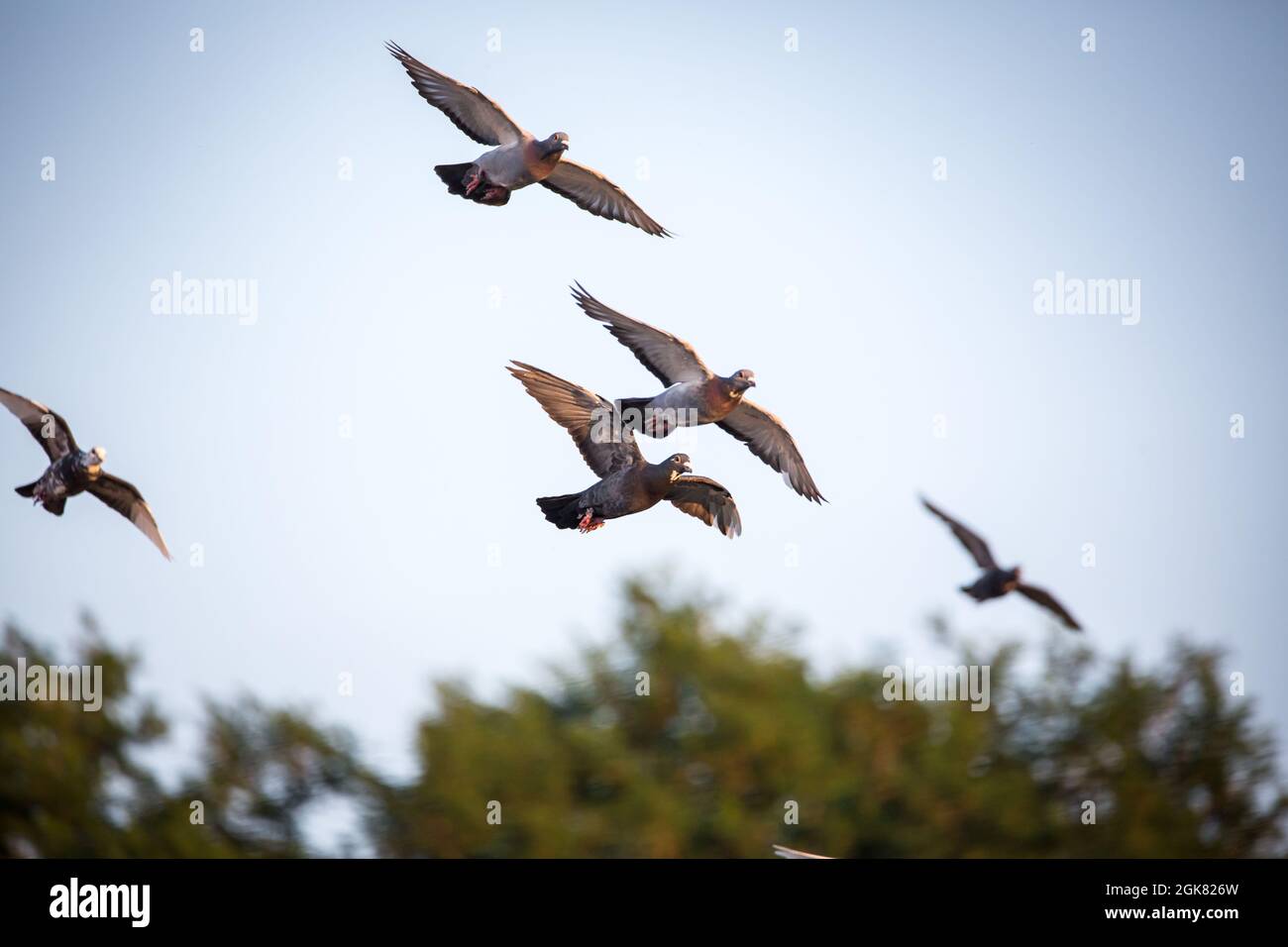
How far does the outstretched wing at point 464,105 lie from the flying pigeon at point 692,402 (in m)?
1.93

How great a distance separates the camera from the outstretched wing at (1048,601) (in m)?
19.1

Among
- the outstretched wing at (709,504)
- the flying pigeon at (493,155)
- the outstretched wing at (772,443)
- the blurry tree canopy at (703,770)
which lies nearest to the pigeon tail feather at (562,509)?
the outstretched wing at (709,504)

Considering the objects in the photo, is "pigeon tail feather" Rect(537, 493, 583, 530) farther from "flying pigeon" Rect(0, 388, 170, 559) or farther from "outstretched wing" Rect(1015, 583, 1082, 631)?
"outstretched wing" Rect(1015, 583, 1082, 631)

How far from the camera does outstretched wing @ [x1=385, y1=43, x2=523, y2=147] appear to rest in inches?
704

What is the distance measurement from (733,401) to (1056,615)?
202 inches

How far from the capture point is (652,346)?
17.6 m

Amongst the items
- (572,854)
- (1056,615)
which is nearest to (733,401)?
(1056,615)

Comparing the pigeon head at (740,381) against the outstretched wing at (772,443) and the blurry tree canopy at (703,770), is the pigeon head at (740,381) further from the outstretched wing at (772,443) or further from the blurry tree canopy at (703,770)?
the blurry tree canopy at (703,770)

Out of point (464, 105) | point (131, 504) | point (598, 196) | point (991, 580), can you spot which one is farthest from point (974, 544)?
point (131, 504)

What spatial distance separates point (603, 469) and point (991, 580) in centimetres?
484

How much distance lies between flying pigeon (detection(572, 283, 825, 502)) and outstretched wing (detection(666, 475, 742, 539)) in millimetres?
729

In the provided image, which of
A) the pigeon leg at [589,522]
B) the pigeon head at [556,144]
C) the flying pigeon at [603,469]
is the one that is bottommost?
the pigeon leg at [589,522]
